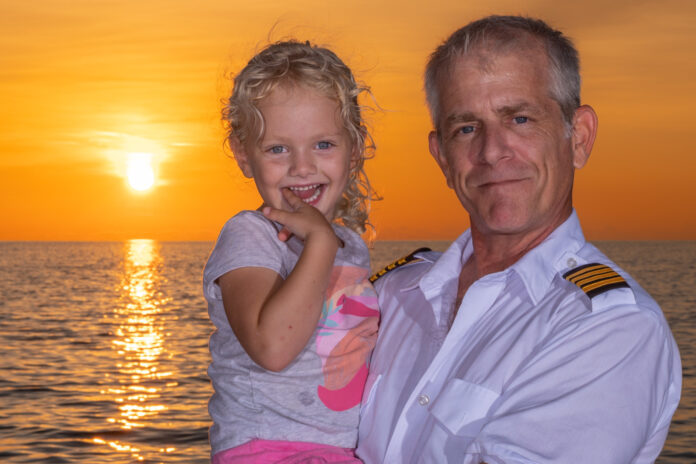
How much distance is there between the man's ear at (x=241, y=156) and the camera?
3.05 m

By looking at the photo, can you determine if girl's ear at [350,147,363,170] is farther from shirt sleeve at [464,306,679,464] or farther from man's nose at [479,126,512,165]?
shirt sleeve at [464,306,679,464]

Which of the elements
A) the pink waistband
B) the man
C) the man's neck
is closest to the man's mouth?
the man

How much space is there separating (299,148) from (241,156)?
1.12ft

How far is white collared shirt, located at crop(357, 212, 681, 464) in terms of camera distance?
77.5 inches

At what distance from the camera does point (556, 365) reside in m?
2.06

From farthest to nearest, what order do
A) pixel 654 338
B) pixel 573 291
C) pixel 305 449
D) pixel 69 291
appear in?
pixel 69 291, pixel 305 449, pixel 573 291, pixel 654 338

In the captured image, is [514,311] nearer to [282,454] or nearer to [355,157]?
[282,454]

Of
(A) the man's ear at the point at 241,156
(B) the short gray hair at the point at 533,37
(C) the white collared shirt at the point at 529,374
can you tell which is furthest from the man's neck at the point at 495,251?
(A) the man's ear at the point at 241,156

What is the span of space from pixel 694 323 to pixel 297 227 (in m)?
21.5

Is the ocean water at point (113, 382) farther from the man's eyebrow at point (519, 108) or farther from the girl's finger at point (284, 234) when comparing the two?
the man's eyebrow at point (519, 108)

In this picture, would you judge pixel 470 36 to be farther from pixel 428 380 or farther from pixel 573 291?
pixel 428 380

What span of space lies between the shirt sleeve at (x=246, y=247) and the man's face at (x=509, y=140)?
704mm

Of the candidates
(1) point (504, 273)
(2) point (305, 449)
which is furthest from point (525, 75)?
(2) point (305, 449)

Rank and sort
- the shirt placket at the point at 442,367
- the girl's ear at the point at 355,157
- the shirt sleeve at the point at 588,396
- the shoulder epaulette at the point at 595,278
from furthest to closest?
the girl's ear at the point at 355,157 → the shirt placket at the point at 442,367 → the shoulder epaulette at the point at 595,278 → the shirt sleeve at the point at 588,396
